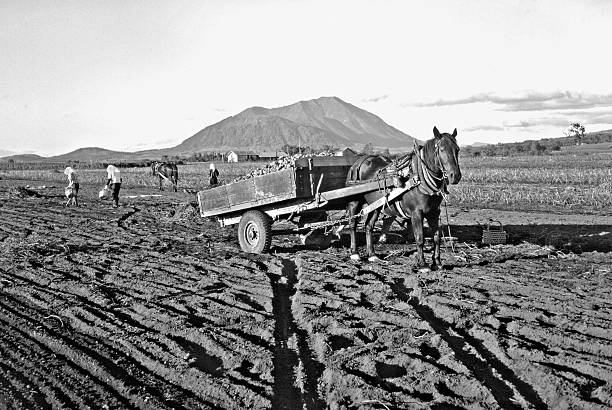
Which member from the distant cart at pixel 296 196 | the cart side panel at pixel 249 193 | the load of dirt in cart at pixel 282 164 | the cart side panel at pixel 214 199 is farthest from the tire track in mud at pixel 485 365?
the cart side panel at pixel 214 199

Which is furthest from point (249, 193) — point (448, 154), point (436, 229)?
point (448, 154)

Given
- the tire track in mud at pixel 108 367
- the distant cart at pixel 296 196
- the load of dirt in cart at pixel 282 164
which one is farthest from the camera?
the load of dirt in cart at pixel 282 164

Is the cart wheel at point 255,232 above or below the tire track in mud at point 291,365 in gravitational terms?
above

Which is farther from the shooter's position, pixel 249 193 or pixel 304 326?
pixel 249 193

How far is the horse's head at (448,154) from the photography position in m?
9.35

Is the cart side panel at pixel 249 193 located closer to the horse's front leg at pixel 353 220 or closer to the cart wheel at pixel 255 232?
the cart wheel at pixel 255 232

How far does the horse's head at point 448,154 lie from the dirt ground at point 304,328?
157 cm

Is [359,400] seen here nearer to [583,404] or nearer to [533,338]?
[583,404]

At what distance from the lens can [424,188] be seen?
1003 cm

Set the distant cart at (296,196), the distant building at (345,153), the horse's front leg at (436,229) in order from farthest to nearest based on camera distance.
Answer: the distant building at (345,153) → the distant cart at (296,196) → the horse's front leg at (436,229)

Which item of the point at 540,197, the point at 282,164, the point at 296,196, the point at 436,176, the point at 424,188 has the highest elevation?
the point at 282,164

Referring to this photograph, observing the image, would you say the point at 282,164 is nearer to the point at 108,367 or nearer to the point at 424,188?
the point at 424,188

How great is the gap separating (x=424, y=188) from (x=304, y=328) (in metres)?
3.94

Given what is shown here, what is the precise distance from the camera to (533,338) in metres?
6.39
